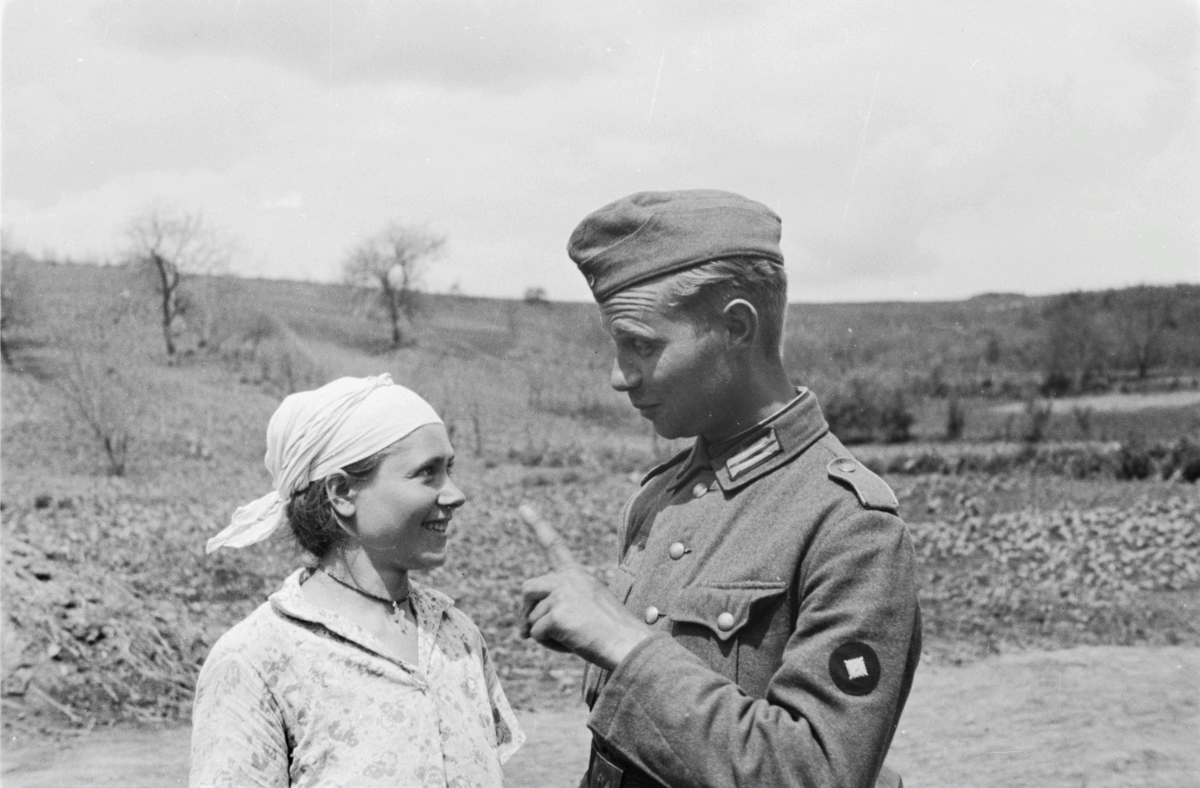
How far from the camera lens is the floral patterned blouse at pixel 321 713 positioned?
206 centimetres

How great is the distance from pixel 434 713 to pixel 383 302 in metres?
42.3

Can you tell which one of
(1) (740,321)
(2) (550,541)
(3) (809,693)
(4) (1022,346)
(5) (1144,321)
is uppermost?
(1) (740,321)

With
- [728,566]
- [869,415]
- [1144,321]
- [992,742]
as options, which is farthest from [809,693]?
[1144,321]

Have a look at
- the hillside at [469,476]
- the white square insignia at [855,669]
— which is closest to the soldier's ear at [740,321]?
the white square insignia at [855,669]

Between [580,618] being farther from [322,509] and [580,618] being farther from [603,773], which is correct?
[322,509]

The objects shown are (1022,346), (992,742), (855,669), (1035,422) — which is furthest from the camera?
(1022,346)

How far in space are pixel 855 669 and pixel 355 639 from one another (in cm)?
108

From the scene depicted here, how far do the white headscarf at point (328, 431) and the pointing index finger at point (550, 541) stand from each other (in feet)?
1.24

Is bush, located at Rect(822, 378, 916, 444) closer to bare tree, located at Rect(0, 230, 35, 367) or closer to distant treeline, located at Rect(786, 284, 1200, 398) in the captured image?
distant treeline, located at Rect(786, 284, 1200, 398)

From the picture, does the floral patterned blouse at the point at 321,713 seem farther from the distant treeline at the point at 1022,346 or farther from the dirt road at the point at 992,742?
the distant treeline at the point at 1022,346

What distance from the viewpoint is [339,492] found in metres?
2.39

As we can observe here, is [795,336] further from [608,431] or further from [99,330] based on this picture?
[99,330]

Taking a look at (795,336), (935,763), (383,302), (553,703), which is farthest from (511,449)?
(383,302)

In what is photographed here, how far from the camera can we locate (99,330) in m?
33.8
